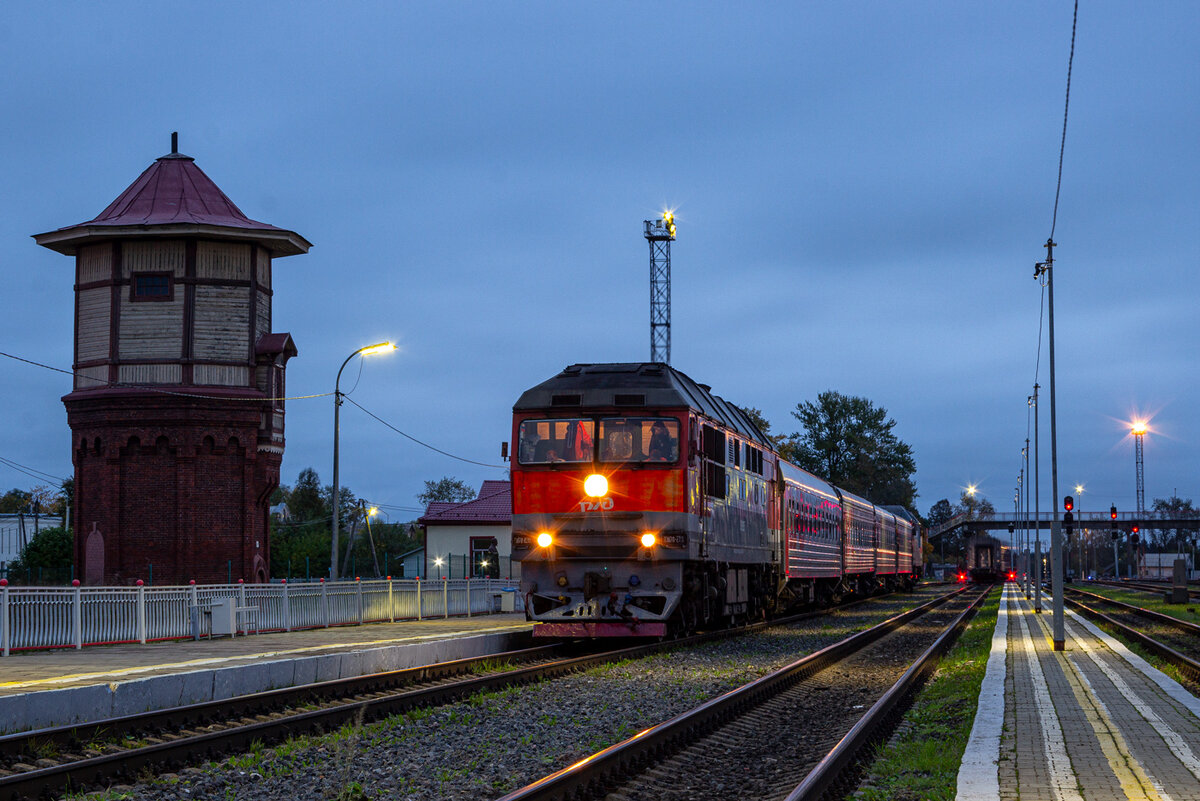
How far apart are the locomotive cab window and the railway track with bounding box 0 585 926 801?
4.55 meters

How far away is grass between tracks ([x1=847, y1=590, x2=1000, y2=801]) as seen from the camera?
28.7ft

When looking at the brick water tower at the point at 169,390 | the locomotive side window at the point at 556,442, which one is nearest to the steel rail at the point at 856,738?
the locomotive side window at the point at 556,442

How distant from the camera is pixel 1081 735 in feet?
35.0

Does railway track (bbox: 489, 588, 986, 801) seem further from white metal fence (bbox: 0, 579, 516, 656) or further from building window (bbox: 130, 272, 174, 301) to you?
building window (bbox: 130, 272, 174, 301)

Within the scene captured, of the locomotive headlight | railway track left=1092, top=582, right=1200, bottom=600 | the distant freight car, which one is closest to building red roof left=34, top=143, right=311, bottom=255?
the locomotive headlight

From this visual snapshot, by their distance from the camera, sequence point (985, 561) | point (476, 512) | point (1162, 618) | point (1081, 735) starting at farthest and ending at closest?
point (985, 561) < point (476, 512) < point (1162, 618) < point (1081, 735)

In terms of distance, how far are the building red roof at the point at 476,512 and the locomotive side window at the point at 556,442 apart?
1890 inches

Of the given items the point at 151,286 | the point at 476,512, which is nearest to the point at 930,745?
the point at 151,286

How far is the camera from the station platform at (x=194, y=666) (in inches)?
460

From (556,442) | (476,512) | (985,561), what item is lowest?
(985,561)

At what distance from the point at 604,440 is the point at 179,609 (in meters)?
8.34

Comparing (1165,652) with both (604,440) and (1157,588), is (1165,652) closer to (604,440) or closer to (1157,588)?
(604,440)

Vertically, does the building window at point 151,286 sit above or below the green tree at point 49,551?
above

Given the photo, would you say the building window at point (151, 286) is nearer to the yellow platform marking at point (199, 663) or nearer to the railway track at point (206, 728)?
the yellow platform marking at point (199, 663)
